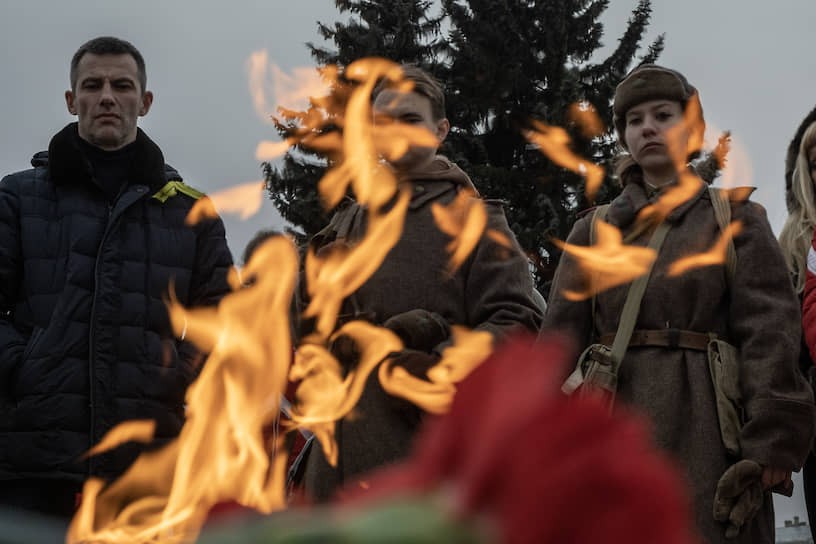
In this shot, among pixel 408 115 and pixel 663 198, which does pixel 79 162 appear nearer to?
pixel 408 115

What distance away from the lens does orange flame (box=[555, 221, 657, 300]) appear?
3232 millimetres

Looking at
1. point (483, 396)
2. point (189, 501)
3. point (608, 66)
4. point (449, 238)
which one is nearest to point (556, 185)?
point (608, 66)

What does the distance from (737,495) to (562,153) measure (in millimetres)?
18167

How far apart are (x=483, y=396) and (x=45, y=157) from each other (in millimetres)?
3575

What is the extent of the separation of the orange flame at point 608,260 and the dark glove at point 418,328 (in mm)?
452

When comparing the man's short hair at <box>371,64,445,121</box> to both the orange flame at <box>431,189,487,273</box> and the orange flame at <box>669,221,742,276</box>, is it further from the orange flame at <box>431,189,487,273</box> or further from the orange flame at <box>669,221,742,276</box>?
the orange flame at <box>669,221,742,276</box>

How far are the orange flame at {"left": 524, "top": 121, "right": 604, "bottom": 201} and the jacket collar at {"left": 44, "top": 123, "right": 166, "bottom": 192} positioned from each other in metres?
15.9

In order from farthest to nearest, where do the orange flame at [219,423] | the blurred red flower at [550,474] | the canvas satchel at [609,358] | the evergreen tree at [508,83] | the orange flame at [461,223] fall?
the evergreen tree at [508,83] → the orange flame at [461,223] → the canvas satchel at [609,358] → the orange flame at [219,423] → the blurred red flower at [550,474]

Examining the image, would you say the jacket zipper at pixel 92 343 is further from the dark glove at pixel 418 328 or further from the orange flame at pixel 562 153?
the orange flame at pixel 562 153

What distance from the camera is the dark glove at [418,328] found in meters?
3.23

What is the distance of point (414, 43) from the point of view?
69.2 ft

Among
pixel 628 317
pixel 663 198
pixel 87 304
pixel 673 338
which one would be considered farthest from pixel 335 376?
pixel 663 198

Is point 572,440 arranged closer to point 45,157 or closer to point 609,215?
point 609,215

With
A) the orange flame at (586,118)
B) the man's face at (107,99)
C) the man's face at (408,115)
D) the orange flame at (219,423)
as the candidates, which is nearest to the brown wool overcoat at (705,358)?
the man's face at (408,115)
